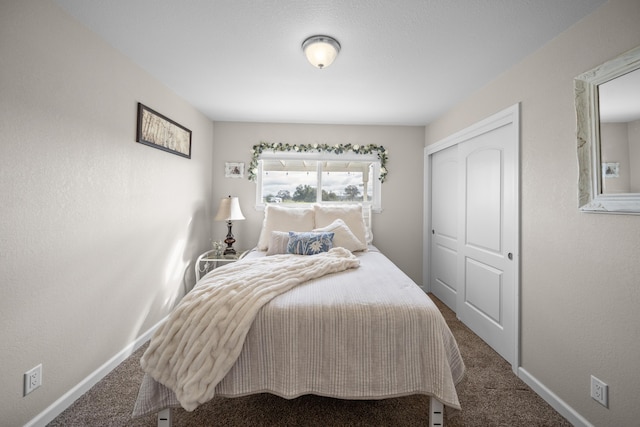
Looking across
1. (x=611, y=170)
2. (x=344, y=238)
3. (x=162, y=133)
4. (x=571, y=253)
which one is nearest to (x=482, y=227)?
(x=571, y=253)

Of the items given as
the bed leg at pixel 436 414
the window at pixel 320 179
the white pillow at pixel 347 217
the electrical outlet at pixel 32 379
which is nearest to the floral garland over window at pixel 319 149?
the window at pixel 320 179

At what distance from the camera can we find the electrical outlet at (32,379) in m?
1.41

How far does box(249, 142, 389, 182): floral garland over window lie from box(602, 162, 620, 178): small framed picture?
239 cm

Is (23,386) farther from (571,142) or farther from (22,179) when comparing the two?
(571,142)

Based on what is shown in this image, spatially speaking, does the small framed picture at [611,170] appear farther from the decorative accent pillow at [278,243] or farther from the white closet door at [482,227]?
the decorative accent pillow at [278,243]

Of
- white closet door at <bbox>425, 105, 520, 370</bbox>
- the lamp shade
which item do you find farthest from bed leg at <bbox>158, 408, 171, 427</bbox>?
white closet door at <bbox>425, 105, 520, 370</bbox>

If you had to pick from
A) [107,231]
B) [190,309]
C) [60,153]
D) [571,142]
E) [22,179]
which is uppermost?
[571,142]

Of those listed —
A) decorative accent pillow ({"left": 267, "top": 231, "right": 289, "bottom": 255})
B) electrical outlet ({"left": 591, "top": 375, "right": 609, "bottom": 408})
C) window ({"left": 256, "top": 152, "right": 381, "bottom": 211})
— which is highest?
window ({"left": 256, "top": 152, "right": 381, "bottom": 211})

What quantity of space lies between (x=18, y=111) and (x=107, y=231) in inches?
34.0

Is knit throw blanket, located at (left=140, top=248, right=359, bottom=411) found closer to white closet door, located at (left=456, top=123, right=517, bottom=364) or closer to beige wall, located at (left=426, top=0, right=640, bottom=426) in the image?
beige wall, located at (left=426, top=0, right=640, bottom=426)

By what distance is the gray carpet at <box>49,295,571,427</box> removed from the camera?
60.8 inches

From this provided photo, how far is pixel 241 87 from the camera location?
2594mm

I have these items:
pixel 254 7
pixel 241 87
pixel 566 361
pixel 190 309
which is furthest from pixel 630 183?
pixel 241 87

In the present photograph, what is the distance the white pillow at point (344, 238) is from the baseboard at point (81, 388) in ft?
6.48
